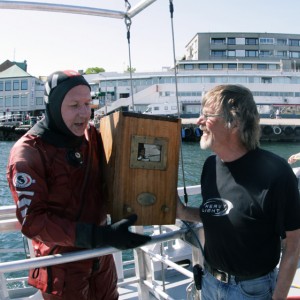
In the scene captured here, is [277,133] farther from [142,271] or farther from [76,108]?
[76,108]

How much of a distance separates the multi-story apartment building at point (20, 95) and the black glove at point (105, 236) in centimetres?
6552

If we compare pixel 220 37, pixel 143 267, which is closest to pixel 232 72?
pixel 220 37

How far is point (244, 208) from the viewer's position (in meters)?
1.87

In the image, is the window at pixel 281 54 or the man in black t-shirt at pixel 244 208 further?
the window at pixel 281 54

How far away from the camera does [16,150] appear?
195 cm

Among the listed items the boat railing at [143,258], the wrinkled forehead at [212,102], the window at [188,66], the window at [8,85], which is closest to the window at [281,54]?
the window at [188,66]

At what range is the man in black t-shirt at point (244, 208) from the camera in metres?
1.82

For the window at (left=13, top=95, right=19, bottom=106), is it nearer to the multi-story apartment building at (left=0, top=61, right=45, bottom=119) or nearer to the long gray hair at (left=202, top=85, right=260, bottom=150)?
the multi-story apartment building at (left=0, top=61, right=45, bottom=119)

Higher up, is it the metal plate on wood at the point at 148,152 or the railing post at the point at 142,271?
the metal plate on wood at the point at 148,152

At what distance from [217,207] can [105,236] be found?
57cm

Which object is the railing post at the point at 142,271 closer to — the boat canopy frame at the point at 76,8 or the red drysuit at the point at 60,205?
the red drysuit at the point at 60,205

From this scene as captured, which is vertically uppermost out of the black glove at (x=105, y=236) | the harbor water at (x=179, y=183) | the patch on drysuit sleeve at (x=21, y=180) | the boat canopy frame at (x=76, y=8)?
the boat canopy frame at (x=76, y=8)

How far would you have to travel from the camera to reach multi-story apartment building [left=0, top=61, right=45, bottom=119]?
65.1 meters

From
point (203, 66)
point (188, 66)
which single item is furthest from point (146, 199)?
point (203, 66)
